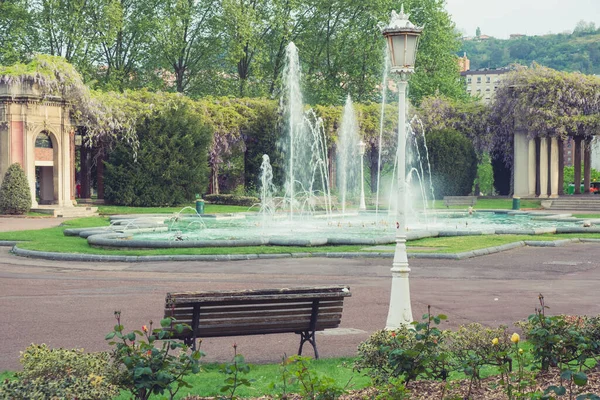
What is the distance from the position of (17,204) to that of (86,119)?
7.24 m

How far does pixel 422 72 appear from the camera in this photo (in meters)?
63.9

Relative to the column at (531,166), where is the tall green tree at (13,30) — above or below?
above

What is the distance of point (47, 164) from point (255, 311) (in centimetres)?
3316

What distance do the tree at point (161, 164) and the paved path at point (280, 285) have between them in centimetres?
2176

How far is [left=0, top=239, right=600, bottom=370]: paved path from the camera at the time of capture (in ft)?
34.7

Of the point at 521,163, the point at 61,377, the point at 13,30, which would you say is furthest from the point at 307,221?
the point at 13,30

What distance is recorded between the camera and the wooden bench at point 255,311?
8586 mm

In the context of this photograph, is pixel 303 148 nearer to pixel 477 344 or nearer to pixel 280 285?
pixel 280 285

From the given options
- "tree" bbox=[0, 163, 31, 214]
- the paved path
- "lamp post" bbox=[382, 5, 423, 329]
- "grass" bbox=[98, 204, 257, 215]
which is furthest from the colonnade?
"lamp post" bbox=[382, 5, 423, 329]

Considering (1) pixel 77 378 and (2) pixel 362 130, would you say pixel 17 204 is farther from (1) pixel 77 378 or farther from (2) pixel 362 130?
(1) pixel 77 378

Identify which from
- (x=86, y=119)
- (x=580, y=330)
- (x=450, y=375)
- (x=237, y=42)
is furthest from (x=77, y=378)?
(x=237, y=42)

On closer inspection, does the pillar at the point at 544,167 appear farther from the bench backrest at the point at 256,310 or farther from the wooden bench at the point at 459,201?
the bench backrest at the point at 256,310

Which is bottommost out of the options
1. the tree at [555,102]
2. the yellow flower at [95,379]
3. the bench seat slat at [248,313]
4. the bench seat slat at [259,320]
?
the bench seat slat at [259,320]

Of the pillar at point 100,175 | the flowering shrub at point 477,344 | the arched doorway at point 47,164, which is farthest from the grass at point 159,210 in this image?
the flowering shrub at point 477,344
